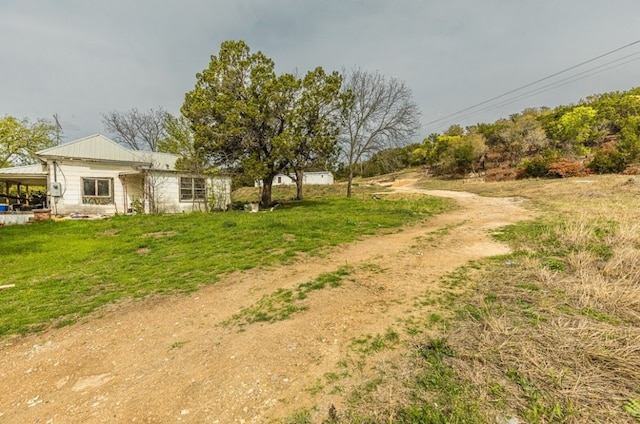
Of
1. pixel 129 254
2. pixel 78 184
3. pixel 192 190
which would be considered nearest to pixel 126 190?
pixel 78 184

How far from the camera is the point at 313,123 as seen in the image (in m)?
15.4

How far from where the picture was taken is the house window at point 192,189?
51.8 ft

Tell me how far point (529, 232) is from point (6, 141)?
108 ft

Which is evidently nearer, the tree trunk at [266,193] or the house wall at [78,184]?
the house wall at [78,184]

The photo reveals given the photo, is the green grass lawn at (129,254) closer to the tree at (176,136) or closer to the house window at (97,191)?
the house window at (97,191)

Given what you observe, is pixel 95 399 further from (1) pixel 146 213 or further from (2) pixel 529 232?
(1) pixel 146 213

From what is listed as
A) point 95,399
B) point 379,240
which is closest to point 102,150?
point 379,240

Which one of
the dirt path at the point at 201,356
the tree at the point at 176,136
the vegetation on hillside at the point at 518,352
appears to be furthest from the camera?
the tree at the point at 176,136

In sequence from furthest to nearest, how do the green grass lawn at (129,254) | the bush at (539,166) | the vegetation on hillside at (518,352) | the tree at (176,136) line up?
the tree at (176,136)
the bush at (539,166)
the green grass lawn at (129,254)
the vegetation on hillside at (518,352)

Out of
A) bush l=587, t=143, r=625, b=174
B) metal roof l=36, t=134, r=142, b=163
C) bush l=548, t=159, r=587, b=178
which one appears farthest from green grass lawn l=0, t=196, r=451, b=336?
bush l=587, t=143, r=625, b=174

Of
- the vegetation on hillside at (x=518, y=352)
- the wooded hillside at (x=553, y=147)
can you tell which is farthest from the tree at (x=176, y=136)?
the vegetation on hillside at (x=518, y=352)

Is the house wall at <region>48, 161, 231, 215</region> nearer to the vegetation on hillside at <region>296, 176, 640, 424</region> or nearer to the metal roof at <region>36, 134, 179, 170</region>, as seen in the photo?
the metal roof at <region>36, 134, 179, 170</region>

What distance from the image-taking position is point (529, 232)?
282 inches

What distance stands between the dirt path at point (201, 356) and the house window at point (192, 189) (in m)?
12.6
